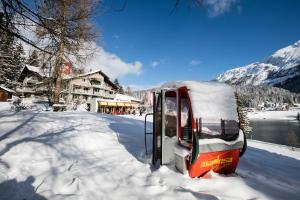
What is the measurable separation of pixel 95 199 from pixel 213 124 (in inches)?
127

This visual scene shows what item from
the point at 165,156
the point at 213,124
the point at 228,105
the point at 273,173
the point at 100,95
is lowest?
the point at 273,173

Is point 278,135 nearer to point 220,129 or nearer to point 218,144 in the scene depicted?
point 220,129

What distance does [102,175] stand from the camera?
582 centimetres

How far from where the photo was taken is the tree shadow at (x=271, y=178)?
16.9 ft

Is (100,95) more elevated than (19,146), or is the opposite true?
(100,95)

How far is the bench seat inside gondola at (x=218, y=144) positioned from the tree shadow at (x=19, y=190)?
3469 millimetres

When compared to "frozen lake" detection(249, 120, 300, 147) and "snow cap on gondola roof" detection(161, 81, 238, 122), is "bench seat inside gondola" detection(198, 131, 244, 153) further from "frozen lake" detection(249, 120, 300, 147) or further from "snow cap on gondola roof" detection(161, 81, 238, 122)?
"frozen lake" detection(249, 120, 300, 147)

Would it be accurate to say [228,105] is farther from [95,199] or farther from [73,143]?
[73,143]

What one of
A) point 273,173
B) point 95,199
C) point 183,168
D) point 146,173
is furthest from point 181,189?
point 273,173

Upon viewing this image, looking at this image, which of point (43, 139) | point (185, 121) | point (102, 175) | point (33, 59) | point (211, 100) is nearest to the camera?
point (102, 175)

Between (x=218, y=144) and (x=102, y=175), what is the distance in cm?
290

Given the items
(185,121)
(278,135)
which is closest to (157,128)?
(185,121)

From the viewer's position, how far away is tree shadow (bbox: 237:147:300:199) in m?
5.14

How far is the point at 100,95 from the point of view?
66062 mm
